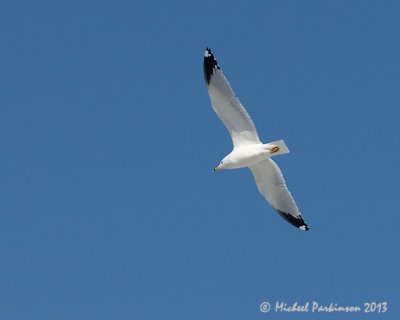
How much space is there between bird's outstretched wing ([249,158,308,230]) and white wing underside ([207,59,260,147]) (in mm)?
1064

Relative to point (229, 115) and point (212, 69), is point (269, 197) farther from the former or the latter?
point (212, 69)

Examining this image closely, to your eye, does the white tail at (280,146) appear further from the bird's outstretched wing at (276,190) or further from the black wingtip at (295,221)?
the black wingtip at (295,221)

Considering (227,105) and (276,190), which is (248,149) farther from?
(276,190)

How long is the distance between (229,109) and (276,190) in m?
2.63

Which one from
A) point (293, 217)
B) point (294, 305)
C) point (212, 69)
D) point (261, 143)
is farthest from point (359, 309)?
point (212, 69)

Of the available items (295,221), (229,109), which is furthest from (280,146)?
(295,221)

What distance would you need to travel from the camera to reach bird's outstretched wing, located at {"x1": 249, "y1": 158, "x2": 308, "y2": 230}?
547 inches

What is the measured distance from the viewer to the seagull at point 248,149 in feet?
41.2

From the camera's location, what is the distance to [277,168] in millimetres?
13914

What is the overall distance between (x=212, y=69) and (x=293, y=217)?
13.5 feet

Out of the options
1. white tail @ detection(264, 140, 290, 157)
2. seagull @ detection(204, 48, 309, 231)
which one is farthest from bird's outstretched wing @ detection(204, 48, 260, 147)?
white tail @ detection(264, 140, 290, 157)

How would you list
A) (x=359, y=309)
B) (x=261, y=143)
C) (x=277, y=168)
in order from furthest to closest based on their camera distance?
(x=277, y=168), (x=261, y=143), (x=359, y=309)

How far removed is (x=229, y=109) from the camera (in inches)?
496

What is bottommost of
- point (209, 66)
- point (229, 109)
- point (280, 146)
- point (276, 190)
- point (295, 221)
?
point (295, 221)
